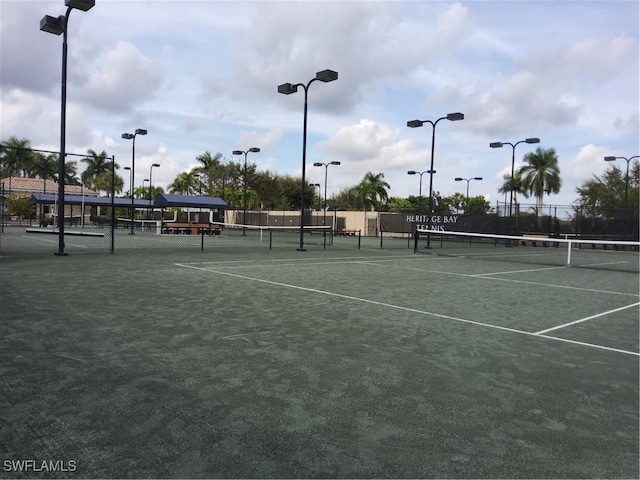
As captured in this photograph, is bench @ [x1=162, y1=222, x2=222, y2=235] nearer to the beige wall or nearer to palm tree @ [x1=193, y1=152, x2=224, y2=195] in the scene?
the beige wall

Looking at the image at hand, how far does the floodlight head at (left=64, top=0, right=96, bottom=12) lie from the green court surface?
8.40 meters

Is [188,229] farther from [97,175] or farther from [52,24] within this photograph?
[97,175]

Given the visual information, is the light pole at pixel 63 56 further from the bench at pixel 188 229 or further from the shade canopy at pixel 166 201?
the shade canopy at pixel 166 201

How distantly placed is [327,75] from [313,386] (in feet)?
52.0

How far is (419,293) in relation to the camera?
378 inches

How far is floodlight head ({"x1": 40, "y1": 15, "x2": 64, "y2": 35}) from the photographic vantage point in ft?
46.8

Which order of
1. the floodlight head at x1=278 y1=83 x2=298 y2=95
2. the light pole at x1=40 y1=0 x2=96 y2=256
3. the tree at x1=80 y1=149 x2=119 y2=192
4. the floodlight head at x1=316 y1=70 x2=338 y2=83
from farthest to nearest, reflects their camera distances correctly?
the tree at x1=80 y1=149 x2=119 y2=192 → the floodlight head at x1=278 y1=83 x2=298 y2=95 → the floodlight head at x1=316 y1=70 x2=338 y2=83 → the light pole at x1=40 y1=0 x2=96 y2=256

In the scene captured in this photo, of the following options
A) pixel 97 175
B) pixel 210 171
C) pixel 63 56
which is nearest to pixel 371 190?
pixel 210 171

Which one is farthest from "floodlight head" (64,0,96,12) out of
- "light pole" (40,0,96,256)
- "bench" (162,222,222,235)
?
"bench" (162,222,222,235)

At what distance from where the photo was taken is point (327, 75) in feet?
59.6

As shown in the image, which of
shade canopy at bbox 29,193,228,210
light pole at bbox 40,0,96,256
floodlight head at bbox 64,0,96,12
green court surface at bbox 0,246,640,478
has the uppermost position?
floodlight head at bbox 64,0,96,12

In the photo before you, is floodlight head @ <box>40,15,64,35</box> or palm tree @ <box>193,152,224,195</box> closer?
floodlight head @ <box>40,15,64,35</box>

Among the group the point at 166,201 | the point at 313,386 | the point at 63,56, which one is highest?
the point at 63,56

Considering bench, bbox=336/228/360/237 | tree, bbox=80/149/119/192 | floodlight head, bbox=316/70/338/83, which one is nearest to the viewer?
floodlight head, bbox=316/70/338/83
